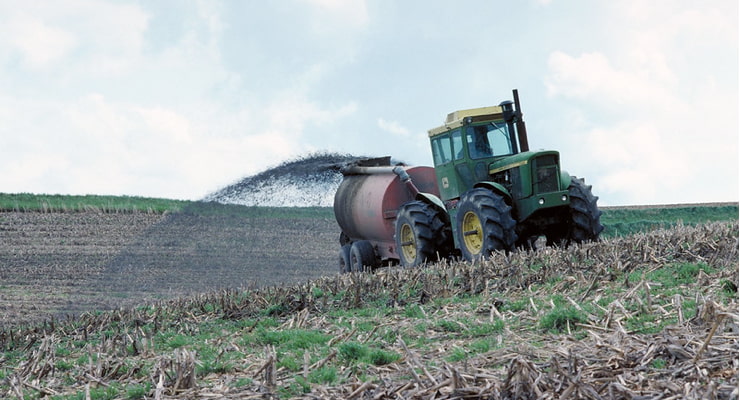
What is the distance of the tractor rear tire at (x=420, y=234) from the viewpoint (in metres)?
12.7

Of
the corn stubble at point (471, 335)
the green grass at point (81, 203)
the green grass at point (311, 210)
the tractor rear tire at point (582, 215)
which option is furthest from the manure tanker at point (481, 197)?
the green grass at point (81, 203)

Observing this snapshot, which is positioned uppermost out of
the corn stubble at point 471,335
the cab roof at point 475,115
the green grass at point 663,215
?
the cab roof at point 475,115

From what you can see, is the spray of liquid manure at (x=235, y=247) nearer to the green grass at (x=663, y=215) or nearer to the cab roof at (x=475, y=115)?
the cab roof at (x=475, y=115)

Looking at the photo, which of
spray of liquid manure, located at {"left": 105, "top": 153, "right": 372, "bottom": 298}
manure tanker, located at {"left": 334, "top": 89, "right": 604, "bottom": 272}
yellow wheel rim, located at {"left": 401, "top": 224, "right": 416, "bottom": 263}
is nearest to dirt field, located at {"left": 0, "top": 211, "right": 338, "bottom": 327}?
spray of liquid manure, located at {"left": 105, "top": 153, "right": 372, "bottom": 298}

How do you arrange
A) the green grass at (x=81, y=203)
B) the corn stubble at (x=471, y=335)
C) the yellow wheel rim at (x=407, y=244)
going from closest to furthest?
the corn stubble at (x=471, y=335)
the yellow wheel rim at (x=407, y=244)
the green grass at (x=81, y=203)

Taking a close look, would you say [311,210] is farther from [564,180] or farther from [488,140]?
[564,180]

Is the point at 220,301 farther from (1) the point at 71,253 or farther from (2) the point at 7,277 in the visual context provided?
(1) the point at 71,253

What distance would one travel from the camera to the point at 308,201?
16375 mm

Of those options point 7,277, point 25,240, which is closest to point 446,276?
point 7,277

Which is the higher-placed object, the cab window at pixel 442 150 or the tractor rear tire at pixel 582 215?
the cab window at pixel 442 150

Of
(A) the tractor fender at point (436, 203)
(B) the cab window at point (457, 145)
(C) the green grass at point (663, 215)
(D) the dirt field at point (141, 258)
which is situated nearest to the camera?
(B) the cab window at point (457, 145)

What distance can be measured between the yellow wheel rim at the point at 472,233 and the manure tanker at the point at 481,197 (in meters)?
0.02

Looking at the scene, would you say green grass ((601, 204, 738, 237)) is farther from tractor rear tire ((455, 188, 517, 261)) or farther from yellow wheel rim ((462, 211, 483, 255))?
tractor rear tire ((455, 188, 517, 261))

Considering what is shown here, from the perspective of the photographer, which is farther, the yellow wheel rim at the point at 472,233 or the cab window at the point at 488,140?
the cab window at the point at 488,140
